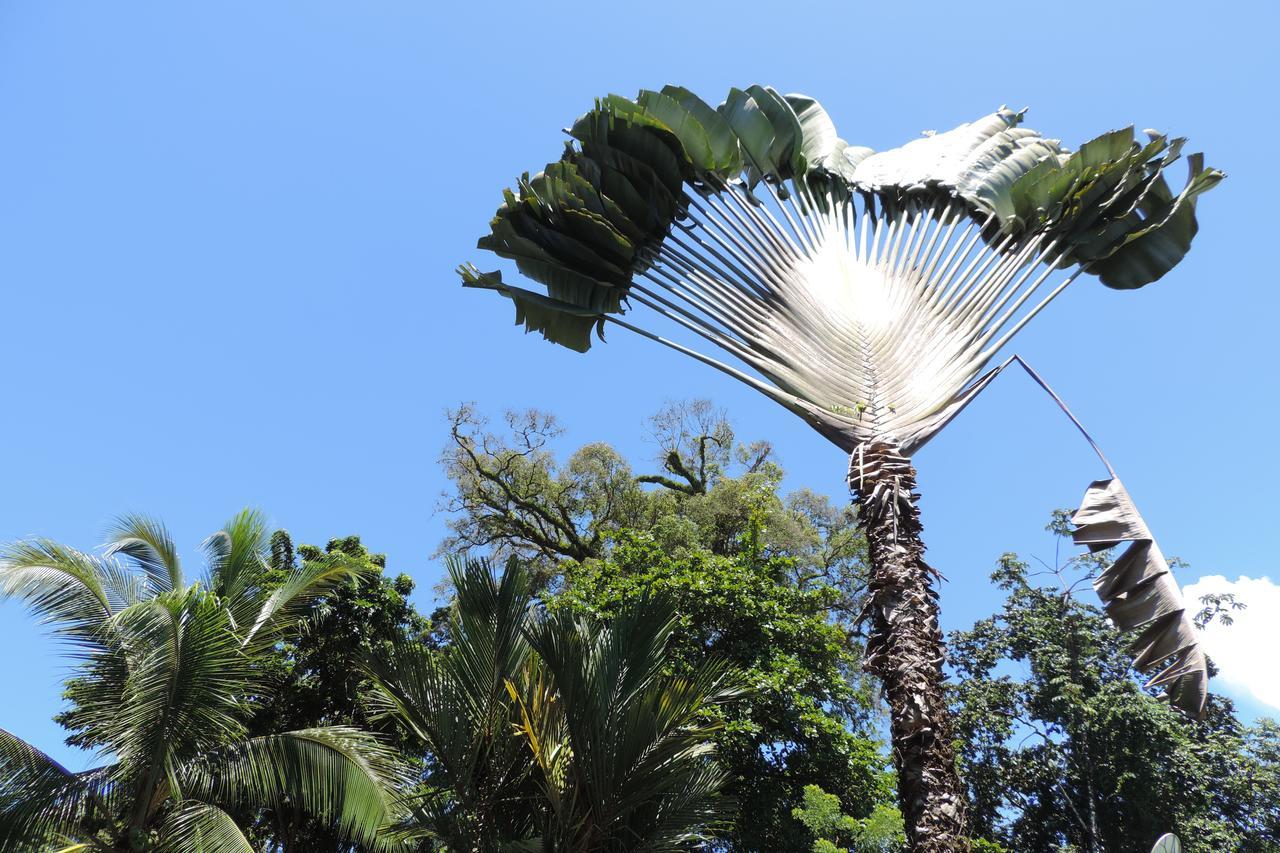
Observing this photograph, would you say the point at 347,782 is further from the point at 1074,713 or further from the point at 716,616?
the point at 1074,713

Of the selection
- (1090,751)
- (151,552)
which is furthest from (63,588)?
(1090,751)

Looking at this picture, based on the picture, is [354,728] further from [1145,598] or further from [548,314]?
[1145,598]

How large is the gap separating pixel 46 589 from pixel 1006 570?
14562 millimetres

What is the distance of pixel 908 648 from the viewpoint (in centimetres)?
470

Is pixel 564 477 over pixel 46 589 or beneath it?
over

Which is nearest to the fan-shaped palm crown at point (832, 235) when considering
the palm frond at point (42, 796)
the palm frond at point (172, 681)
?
the palm frond at point (172, 681)

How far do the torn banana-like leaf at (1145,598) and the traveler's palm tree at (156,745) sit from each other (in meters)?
6.92

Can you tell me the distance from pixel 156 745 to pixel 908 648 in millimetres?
7176

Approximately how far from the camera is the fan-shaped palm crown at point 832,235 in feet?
→ 19.8

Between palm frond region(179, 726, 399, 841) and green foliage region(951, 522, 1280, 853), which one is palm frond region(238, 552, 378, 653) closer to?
palm frond region(179, 726, 399, 841)

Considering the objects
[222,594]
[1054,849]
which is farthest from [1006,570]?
[222,594]

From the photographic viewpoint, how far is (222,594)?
11.0 meters

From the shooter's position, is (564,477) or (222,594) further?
(564,477)

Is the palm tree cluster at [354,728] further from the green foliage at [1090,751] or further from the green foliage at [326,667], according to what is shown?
the green foliage at [1090,751]
